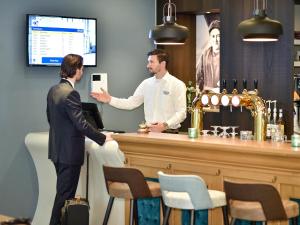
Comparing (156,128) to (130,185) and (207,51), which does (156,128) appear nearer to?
(130,185)

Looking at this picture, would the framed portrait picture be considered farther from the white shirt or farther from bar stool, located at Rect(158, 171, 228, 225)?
bar stool, located at Rect(158, 171, 228, 225)

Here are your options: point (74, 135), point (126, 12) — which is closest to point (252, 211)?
point (74, 135)

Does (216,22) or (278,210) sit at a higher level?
(216,22)

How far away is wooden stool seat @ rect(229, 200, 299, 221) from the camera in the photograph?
4.05 m

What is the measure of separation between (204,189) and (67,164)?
5.18 ft

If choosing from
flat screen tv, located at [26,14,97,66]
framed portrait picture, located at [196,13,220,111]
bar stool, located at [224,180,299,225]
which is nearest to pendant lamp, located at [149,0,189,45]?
flat screen tv, located at [26,14,97,66]

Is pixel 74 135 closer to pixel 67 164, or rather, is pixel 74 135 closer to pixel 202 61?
pixel 67 164

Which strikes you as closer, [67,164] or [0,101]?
[67,164]

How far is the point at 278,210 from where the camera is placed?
3975mm

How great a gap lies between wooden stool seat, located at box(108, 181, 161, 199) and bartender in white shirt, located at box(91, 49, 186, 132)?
180 centimetres

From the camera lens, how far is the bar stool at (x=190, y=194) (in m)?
4.24

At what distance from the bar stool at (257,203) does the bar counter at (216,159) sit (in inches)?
12.7

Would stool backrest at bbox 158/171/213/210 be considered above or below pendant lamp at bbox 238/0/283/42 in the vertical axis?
below

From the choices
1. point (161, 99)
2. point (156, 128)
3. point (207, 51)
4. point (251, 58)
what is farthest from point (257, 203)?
point (207, 51)
